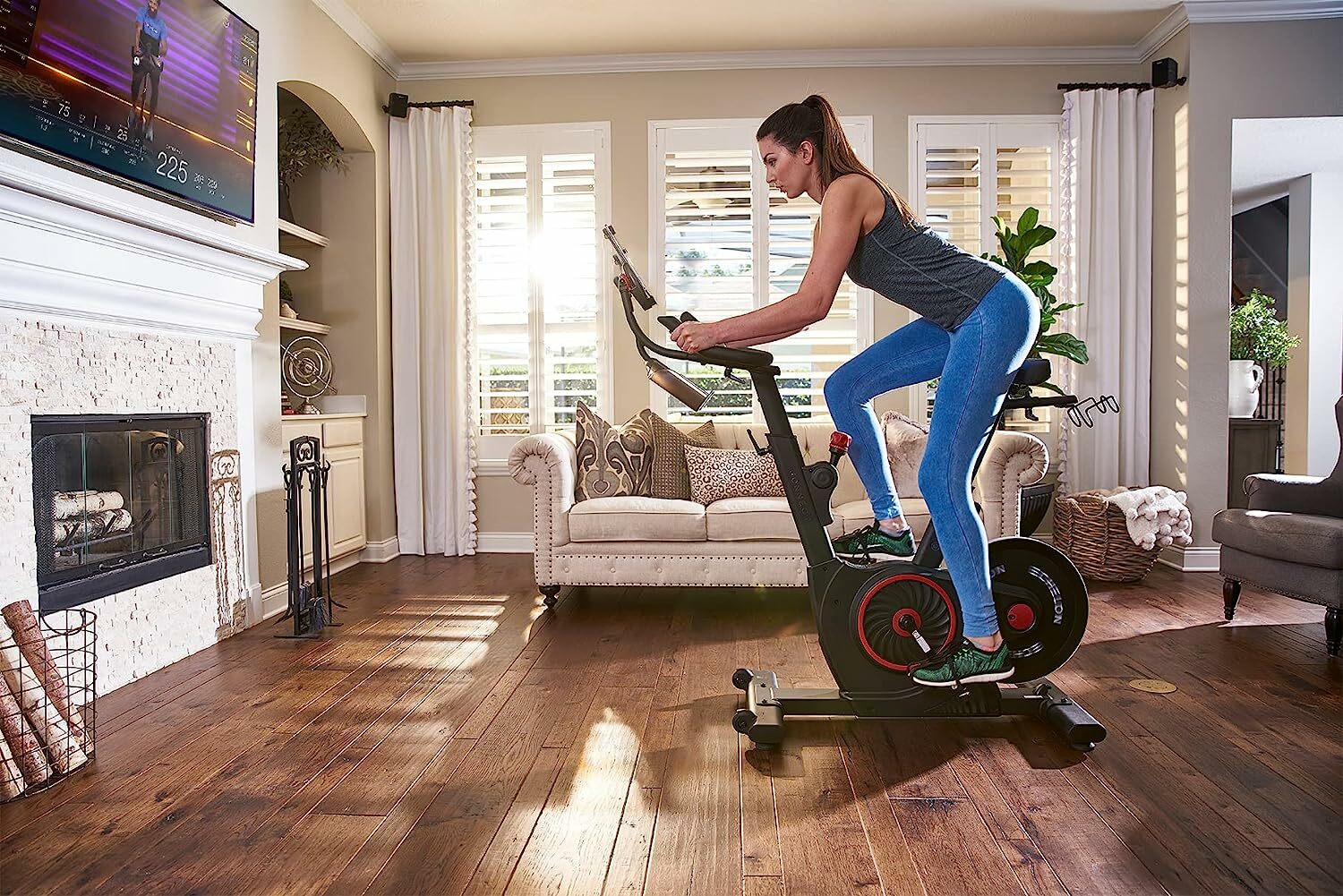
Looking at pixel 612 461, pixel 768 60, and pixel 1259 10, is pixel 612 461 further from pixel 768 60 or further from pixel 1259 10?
pixel 1259 10

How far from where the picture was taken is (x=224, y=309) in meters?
3.69

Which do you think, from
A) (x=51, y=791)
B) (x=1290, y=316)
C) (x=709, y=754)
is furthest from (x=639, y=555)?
(x=1290, y=316)

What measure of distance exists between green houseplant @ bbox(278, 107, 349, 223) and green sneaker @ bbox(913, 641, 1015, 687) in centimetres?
434

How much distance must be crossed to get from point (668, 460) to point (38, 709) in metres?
2.78

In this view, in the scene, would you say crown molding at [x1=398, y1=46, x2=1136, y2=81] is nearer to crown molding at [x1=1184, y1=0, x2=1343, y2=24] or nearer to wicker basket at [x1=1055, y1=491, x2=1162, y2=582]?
crown molding at [x1=1184, y1=0, x2=1343, y2=24]

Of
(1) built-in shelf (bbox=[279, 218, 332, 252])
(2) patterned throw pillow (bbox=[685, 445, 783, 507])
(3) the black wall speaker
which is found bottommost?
(2) patterned throw pillow (bbox=[685, 445, 783, 507])

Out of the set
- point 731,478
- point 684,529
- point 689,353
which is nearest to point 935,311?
point 689,353

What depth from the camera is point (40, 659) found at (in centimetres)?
236

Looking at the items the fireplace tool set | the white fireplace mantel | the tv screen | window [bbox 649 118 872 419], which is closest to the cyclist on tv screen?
the tv screen

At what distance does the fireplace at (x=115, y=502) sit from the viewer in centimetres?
281

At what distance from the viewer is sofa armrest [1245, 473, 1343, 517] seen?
355cm

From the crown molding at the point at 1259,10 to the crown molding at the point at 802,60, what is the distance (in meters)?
0.60

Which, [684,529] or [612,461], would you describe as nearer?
[684,529]

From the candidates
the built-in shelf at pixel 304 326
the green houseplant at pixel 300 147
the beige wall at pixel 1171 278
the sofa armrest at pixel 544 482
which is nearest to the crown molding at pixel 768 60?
the beige wall at pixel 1171 278
